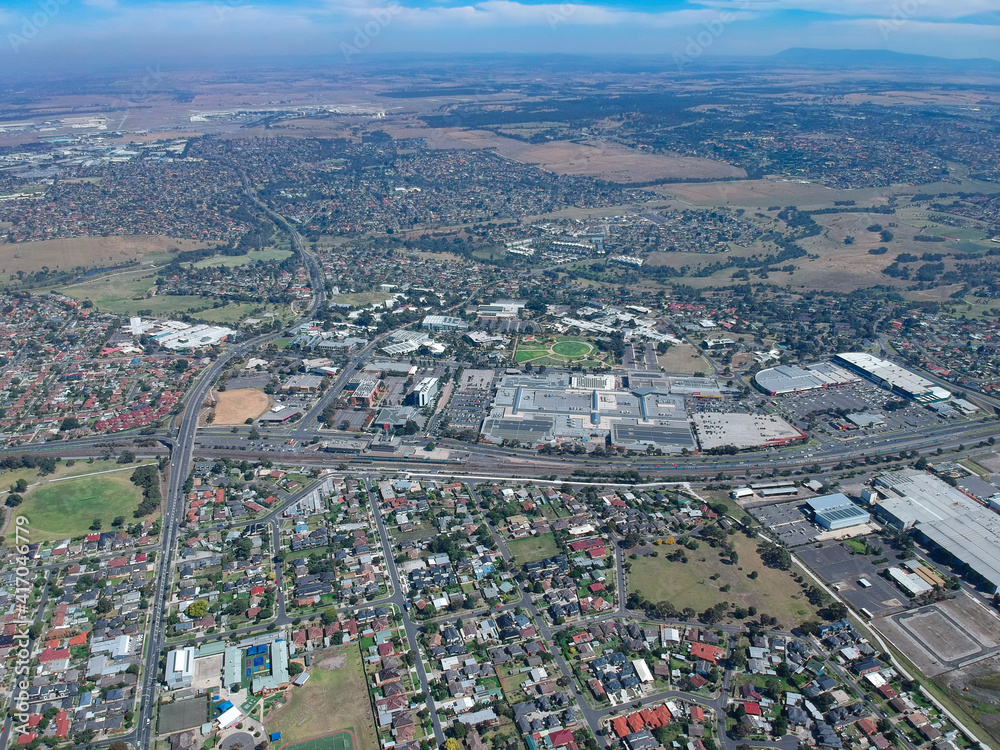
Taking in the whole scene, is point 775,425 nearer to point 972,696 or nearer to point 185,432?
point 972,696

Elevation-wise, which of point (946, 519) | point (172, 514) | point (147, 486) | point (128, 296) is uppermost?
point (946, 519)

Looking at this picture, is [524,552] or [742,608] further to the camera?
[524,552]

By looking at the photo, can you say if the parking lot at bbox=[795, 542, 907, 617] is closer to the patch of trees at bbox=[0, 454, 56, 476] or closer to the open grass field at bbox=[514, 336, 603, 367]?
the open grass field at bbox=[514, 336, 603, 367]

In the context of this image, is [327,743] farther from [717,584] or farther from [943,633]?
[943,633]

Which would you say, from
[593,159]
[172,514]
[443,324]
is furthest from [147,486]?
[593,159]

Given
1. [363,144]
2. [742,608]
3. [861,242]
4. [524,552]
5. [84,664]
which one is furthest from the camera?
[363,144]

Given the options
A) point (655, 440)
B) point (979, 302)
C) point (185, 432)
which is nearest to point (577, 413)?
point (655, 440)

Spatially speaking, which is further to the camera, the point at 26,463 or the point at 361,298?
the point at 361,298
